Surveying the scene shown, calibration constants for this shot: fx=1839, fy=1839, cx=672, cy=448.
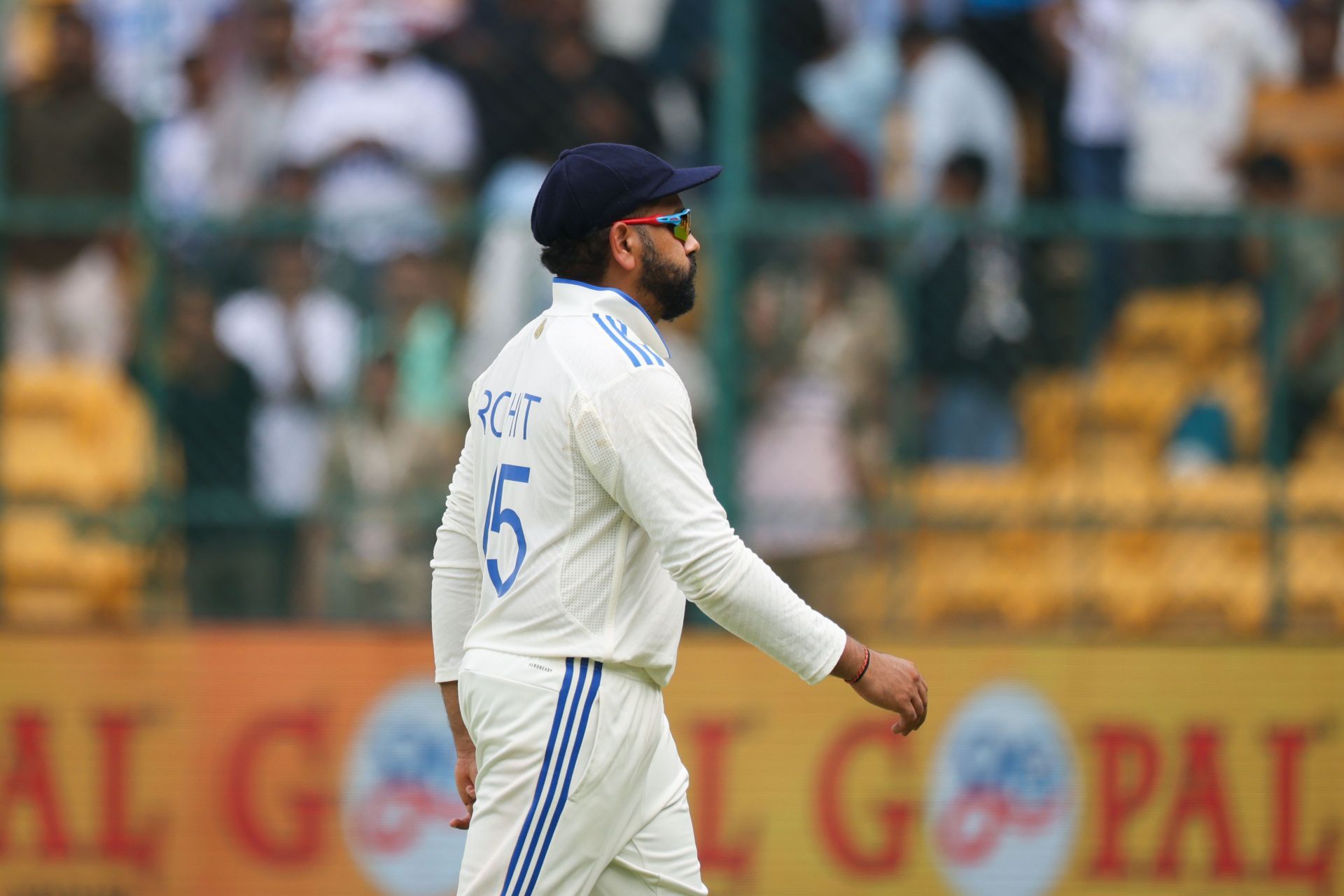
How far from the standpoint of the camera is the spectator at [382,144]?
6742 mm

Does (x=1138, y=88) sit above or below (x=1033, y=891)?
above

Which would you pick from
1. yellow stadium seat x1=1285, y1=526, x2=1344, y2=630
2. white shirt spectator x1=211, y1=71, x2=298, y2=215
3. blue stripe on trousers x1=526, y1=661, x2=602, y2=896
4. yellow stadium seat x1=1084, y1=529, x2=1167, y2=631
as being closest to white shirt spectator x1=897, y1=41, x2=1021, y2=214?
yellow stadium seat x1=1084, y1=529, x2=1167, y2=631

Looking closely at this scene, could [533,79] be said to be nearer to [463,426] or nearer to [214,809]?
[463,426]

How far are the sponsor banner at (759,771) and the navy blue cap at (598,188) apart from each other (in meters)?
3.31

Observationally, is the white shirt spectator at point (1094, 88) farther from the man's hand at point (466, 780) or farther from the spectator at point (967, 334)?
the man's hand at point (466, 780)

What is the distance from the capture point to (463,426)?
670 cm

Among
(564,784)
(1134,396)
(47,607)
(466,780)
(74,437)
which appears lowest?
(47,607)

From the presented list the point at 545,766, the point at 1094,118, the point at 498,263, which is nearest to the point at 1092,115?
the point at 1094,118

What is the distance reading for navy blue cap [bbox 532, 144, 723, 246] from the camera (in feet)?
12.3

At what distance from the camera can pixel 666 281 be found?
3.86 metres

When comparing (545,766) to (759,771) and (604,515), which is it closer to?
(604,515)

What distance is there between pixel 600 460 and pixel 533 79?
390cm

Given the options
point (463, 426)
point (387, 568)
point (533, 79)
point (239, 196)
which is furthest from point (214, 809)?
point (533, 79)

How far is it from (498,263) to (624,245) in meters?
2.98
